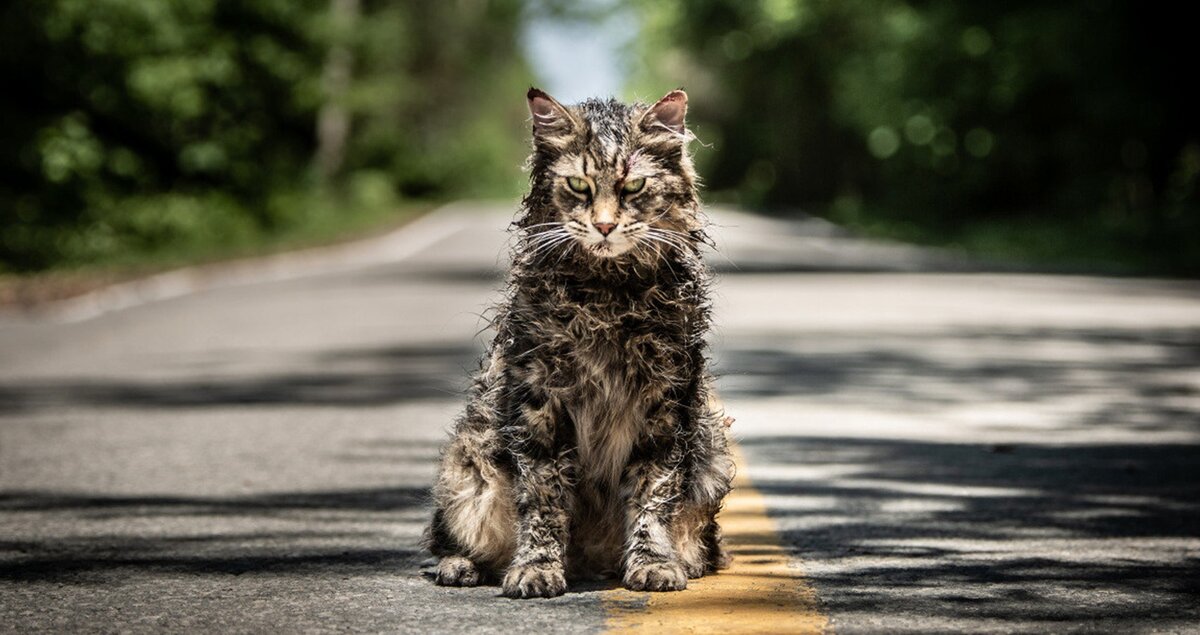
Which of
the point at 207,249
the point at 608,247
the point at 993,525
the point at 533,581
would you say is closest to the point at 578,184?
the point at 608,247

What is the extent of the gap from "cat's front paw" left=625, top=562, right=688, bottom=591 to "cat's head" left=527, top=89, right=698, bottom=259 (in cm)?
92

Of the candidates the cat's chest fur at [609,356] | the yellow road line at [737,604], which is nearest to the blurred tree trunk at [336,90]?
the yellow road line at [737,604]

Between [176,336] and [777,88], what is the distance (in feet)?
149

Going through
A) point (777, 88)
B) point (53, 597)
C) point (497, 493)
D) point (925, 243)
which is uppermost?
point (777, 88)

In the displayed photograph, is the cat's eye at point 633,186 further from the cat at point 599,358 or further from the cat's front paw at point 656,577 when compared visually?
the cat's front paw at point 656,577

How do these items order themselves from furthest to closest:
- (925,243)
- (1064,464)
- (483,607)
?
(925,243) < (1064,464) < (483,607)

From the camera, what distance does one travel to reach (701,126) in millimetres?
43562

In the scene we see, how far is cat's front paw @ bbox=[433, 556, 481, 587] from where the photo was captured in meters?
5.17

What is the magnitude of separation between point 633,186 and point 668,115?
0.79ft

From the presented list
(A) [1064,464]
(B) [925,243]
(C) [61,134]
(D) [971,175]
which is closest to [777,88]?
(D) [971,175]

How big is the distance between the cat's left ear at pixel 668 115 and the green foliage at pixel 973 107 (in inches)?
866

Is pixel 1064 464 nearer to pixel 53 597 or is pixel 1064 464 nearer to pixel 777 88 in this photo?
pixel 53 597

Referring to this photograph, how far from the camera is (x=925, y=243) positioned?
114 feet

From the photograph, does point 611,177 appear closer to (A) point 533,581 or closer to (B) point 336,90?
(A) point 533,581
